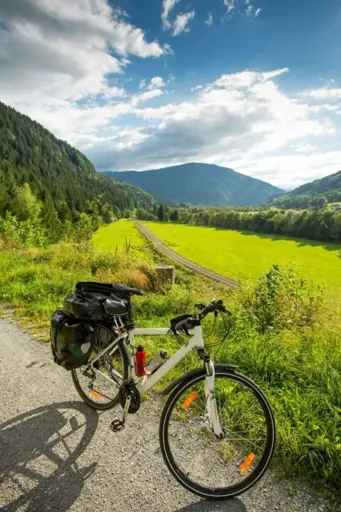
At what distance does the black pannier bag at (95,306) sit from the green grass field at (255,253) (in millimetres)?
A: 58101

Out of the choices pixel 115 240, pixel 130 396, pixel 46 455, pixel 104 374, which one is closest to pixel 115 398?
pixel 104 374

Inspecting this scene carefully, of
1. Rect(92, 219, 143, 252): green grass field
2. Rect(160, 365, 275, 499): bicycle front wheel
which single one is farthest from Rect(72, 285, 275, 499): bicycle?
Rect(92, 219, 143, 252): green grass field

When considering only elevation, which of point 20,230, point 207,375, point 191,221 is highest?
point 207,375

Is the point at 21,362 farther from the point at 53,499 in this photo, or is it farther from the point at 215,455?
the point at 215,455

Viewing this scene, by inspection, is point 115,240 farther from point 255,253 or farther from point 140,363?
point 140,363

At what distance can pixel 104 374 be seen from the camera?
413 centimetres

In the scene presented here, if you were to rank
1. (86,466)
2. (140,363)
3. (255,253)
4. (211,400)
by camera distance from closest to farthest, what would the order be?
1. (211,400)
2. (86,466)
3. (140,363)
4. (255,253)

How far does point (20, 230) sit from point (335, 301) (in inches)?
1029

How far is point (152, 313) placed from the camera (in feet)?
28.3

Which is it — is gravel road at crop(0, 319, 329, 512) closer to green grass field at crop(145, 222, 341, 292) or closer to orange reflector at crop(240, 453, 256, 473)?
orange reflector at crop(240, 453, 256, 473)

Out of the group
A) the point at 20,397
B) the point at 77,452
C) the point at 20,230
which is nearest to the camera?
the point at 77,452

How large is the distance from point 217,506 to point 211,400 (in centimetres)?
103

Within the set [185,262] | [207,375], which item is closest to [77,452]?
[207,375]

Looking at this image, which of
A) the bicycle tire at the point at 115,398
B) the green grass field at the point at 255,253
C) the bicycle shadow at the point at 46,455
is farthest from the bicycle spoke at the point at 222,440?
the green grass field at the point at 255,253
